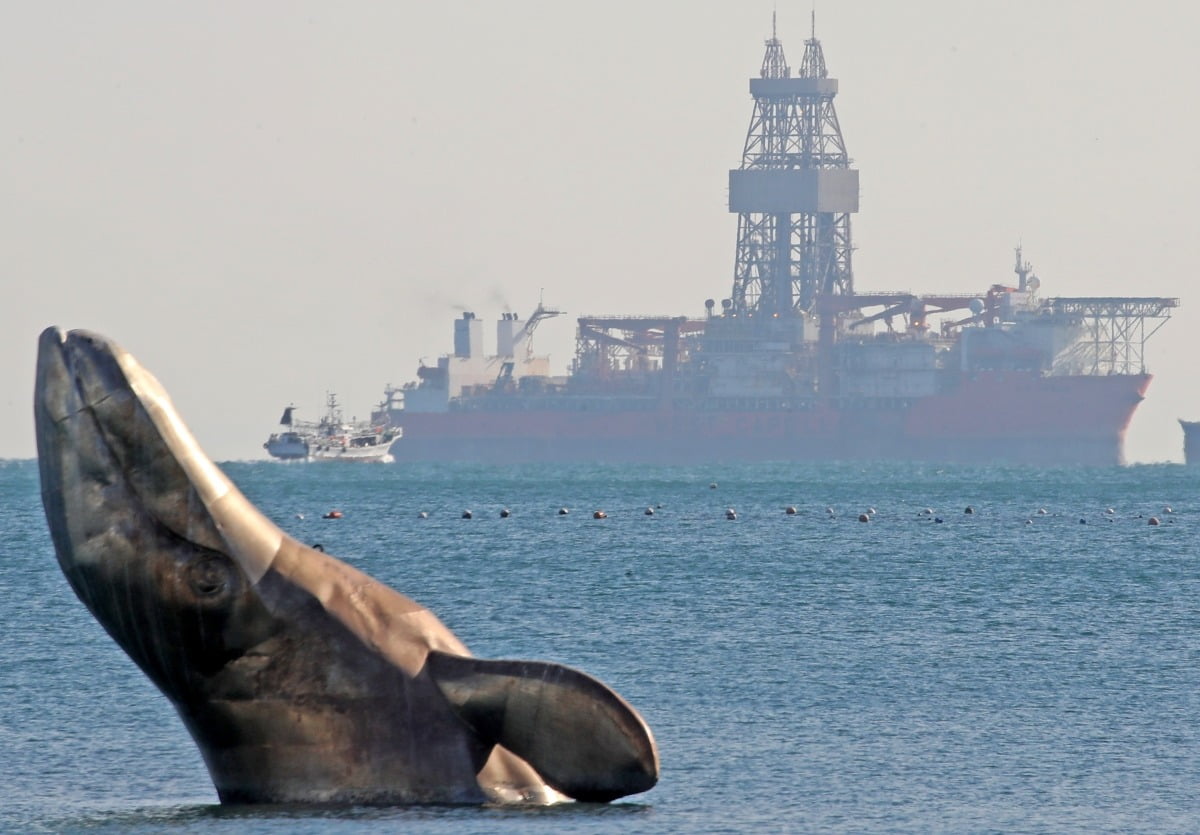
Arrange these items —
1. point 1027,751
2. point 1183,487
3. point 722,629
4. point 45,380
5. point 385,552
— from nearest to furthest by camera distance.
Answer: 1. point 45,380
2. point 1027,751
3. point 722,629
4. point 385,552
5. point 1183,487

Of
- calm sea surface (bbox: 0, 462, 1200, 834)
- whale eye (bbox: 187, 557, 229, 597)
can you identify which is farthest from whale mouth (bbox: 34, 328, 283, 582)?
calm sea surface (bbox: 0, 462, 1200, 834)

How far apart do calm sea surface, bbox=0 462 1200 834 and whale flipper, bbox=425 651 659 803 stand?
0.64 metres

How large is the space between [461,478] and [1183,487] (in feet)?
188

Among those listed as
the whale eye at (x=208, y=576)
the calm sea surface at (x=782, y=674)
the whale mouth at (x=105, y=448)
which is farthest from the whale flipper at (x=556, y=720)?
the whale mouth at (x=105, y=448)

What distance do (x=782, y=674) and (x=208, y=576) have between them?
1955 centimetres

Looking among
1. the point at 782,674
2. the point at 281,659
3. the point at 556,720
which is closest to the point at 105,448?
the point at 281,659

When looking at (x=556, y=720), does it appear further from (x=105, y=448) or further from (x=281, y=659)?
(x=105, y=448)

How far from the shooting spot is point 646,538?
281 feet

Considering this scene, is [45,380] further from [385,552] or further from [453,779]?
[385,552]

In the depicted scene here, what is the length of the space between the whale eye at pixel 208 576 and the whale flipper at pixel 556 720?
5.97ft

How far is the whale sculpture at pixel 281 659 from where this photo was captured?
17.2 m

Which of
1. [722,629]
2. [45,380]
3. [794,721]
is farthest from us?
[722,629]

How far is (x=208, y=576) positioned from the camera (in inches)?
689

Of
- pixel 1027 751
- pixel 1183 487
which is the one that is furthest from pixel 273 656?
pixel 1183 487
